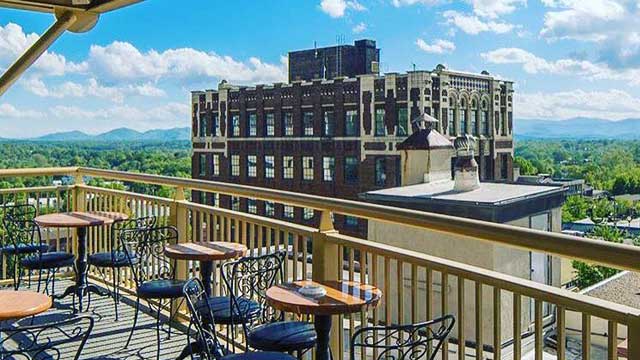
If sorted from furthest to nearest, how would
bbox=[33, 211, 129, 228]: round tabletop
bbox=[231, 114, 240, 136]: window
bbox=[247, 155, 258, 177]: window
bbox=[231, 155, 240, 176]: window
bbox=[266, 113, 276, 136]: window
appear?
bbox=[231, 155, 240, 176]: window → bbox=[231, 114, 240, 136]: window → bbox=[247, 155, 258, 177]: window → bbox=[266, 113, 276, 136]: window → bbox=[33, 211, 129, 228]: round tabletop

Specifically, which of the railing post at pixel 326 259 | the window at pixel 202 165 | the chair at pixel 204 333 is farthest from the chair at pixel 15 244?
the window at pixel 202 165

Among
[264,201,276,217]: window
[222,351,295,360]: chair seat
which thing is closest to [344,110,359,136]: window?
[264,201,276,217]: window

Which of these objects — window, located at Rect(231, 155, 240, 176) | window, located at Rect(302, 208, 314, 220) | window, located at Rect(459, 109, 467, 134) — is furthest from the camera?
window, located at Rect(231, 155, 240, 176)

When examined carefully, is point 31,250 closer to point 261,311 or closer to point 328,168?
point 261,311

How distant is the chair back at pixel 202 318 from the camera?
2.58m

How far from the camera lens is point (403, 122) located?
30.7 m

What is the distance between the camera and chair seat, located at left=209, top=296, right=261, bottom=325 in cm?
317

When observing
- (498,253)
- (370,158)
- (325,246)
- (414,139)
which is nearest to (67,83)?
(370,158)

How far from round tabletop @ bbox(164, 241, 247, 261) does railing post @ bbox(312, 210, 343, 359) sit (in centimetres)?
67

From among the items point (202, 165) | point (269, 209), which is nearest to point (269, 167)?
point (269, 209)

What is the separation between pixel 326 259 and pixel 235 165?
3543 cm

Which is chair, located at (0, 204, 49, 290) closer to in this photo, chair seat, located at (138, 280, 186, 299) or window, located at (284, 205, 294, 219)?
chair seat, located at (138, 280, 186, 299)

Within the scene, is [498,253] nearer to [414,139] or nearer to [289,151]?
[414,139]

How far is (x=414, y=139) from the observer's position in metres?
17.2
